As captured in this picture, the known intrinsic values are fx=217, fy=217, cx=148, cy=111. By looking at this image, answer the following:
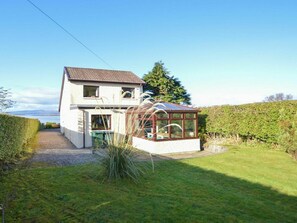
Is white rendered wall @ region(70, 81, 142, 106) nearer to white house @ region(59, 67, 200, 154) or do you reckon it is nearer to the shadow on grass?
white house @ region(59, 67, 200, 154)

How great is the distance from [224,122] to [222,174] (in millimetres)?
8940

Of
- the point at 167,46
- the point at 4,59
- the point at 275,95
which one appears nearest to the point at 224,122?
the point at 167,46

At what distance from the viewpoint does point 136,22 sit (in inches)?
608

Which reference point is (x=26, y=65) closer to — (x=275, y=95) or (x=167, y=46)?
(x=167, y=46)

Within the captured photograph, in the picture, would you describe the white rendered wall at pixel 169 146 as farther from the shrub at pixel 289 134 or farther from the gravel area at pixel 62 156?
the shrub at pixel 289 134

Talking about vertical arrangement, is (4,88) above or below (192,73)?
below

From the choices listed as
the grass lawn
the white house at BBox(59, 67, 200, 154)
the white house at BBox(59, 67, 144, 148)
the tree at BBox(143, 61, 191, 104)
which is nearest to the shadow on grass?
the grass lawn

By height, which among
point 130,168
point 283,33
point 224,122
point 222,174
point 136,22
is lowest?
point 222,174

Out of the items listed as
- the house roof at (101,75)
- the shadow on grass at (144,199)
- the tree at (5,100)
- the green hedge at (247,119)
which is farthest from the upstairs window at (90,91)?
the shadow on grass at (144,199)

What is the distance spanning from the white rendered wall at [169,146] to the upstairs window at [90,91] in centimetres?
757

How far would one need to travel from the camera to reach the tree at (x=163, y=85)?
29.7 metres

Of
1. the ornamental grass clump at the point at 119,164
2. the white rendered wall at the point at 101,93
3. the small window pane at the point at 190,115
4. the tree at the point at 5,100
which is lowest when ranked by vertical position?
the ornamental grass clump at the point at 119,164

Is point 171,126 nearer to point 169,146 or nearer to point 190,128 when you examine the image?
point 190,128

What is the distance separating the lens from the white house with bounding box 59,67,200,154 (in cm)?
1316
